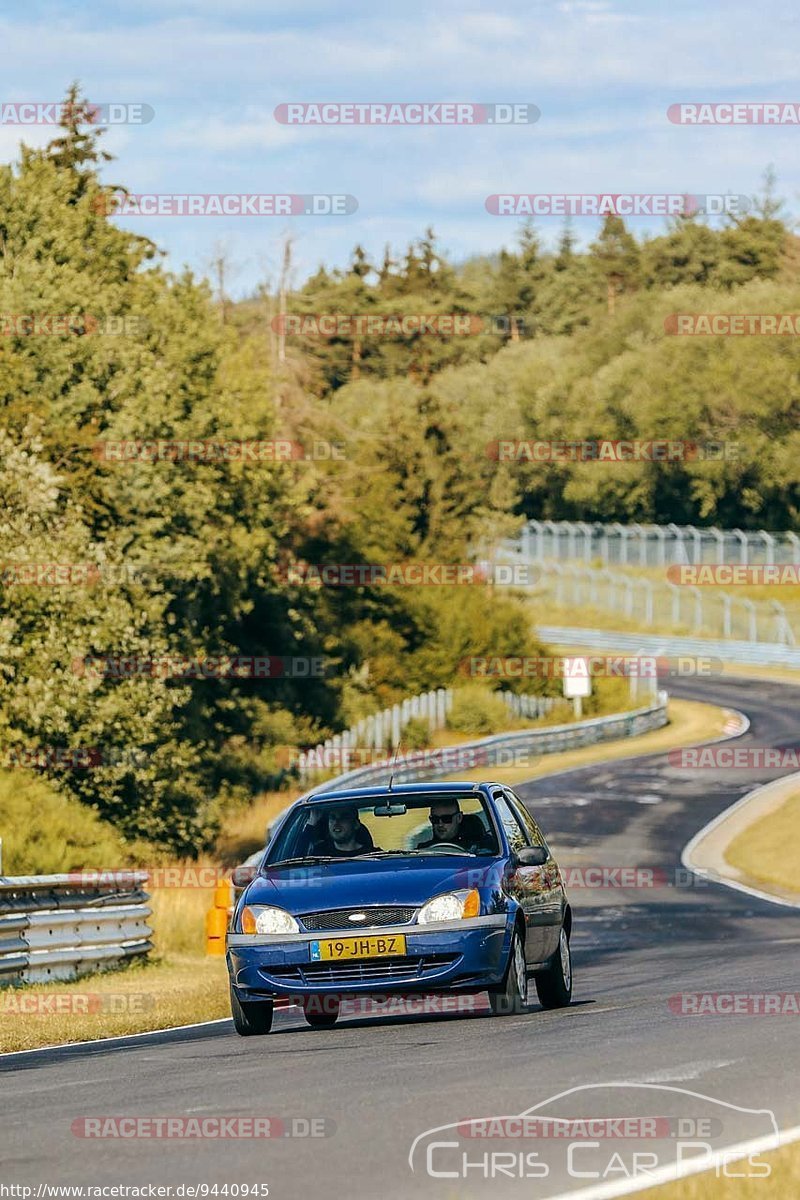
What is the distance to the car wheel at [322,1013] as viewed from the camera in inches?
510

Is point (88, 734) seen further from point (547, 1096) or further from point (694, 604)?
point (694, 604)

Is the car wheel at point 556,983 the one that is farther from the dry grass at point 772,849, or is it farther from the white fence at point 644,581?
the white fence at point 644,581

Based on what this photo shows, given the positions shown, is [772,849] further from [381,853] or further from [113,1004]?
[381,853]

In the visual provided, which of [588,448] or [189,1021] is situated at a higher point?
[588,448]

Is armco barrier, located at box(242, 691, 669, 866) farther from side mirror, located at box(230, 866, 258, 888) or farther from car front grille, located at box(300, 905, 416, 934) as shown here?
car front grille, located at box(300, 905, 416, 934)

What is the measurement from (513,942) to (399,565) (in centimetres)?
5868

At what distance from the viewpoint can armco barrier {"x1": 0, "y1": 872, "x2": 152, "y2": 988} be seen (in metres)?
16.7

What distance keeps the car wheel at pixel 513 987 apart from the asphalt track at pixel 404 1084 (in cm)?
12

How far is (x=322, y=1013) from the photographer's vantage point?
43.7 ft

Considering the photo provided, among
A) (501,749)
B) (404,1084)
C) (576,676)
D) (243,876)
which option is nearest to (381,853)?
(243,876)

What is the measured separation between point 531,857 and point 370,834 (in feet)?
3.58

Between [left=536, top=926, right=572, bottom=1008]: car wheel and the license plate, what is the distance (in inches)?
71.0

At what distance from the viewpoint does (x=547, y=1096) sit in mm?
8445

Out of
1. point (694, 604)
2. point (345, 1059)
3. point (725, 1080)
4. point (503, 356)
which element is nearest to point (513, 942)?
point (345, 1059)
